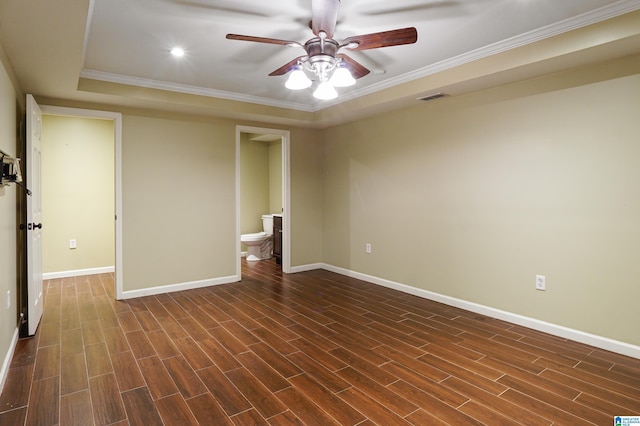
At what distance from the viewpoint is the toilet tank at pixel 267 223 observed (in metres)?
6.95

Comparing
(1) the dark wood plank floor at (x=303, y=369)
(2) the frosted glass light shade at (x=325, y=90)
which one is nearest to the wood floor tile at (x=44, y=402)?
(1) the dark wood plank floor at (x=303, y=369)

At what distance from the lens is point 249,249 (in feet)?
21.7

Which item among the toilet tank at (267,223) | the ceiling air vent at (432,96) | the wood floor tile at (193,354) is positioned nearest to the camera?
the wood floor tile at (193,354)

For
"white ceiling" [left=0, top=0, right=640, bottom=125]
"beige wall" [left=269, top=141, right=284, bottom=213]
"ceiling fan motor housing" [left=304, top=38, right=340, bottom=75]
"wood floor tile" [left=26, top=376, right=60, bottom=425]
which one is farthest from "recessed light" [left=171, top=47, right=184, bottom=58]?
"beige wall" [left=269, top=141, right=284, bottom=213]

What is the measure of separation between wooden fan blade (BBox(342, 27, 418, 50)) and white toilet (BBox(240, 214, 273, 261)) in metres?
4.55

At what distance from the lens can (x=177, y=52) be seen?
313 centimetres

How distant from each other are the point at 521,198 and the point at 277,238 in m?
3.94

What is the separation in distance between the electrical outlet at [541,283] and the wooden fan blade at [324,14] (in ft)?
8.77

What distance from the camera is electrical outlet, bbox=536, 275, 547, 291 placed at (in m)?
3.21

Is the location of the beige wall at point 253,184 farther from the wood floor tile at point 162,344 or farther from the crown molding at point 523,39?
the wood floor tile at point 162,344

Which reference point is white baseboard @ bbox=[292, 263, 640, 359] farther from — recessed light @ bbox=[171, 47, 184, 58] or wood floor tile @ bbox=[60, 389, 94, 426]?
recessed light @ bbox=[171, 47, 184, 58]

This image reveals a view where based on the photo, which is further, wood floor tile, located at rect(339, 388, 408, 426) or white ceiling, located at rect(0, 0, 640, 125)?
white ceiling, located at rect(0, 0, 640, 125)

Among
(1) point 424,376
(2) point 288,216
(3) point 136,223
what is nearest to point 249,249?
(2) point 288,216

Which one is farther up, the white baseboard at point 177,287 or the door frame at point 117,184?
the door frame at point 117,184
